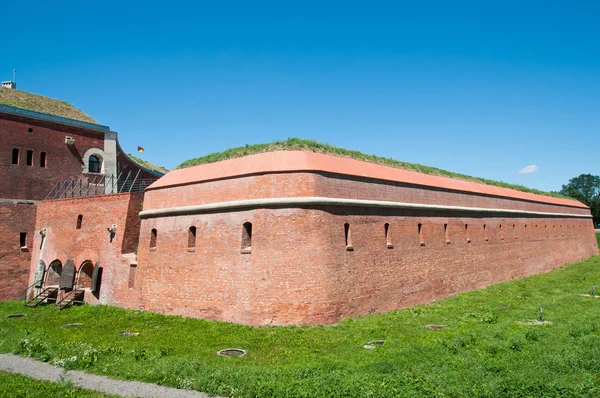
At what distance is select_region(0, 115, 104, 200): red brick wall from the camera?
20.2 m

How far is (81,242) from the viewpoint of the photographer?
59.3 ft

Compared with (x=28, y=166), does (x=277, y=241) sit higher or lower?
lower

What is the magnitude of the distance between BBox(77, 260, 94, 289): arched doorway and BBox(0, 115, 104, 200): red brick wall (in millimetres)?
5714

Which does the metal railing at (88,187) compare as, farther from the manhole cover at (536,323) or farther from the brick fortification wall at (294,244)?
the manhole cover at (536,323)

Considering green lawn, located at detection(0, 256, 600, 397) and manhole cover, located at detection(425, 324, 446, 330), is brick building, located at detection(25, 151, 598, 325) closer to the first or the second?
green lawn, located at detection(0, 256, 600, 397)

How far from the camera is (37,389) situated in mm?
7516

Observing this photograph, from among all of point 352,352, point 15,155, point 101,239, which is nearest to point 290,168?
point 352,352

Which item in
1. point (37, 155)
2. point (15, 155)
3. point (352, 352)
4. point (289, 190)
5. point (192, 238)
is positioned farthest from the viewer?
point (37, 155)

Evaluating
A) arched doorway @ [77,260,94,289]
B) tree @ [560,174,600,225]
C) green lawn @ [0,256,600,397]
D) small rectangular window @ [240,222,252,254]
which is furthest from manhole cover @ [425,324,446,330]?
tree @ [560,174,600,225]

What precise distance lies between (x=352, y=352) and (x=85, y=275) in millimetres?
13413

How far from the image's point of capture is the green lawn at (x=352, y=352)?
282 inches

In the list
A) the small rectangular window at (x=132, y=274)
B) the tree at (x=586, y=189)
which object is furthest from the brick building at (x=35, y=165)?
the tree at (x=586, y=189)

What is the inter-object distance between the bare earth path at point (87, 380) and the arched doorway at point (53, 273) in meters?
10.6

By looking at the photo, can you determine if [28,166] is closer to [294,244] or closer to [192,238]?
[192,238]
